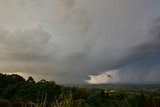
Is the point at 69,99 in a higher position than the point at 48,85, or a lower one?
lower

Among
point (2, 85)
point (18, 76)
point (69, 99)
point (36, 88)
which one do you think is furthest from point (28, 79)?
point (69, 99)

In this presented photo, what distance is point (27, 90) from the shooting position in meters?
60.1

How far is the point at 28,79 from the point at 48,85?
35.0 ft

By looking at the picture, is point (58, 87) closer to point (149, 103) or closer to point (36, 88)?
point (36, 88)

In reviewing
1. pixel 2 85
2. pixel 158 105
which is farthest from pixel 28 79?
pixel 158 105

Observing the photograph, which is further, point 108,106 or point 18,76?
point 18,76

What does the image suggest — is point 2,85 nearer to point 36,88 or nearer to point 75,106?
point 36,88

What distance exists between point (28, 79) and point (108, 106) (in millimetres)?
60352

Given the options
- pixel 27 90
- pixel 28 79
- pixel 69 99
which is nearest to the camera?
pixel 69 99

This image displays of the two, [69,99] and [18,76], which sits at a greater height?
[18,76]

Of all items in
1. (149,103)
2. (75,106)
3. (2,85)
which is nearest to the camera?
(75,106)

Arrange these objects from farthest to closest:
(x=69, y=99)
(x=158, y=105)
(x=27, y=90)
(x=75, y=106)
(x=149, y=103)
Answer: (x=27, y=90)
(x=158, y=105)
(x=149, y=103)
(x=75, y=106)
(x=69, y=99)

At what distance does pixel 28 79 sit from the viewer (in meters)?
77.7

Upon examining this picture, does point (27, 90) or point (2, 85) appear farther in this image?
point (2, 85)
